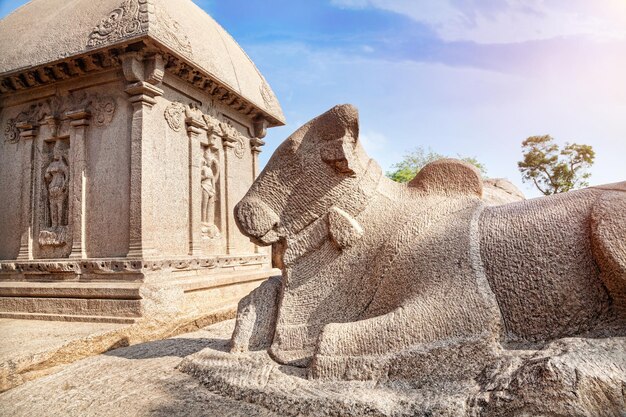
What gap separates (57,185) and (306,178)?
4.89 meters

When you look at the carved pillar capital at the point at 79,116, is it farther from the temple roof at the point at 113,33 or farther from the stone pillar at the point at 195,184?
the stone pillar at the point at 195,184

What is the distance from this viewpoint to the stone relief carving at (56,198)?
18.6 feet

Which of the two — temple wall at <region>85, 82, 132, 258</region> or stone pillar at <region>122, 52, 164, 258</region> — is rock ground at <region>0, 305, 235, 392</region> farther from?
temple wall at <region>85, 82, 132, 258</region>

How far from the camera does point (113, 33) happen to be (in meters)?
5.20

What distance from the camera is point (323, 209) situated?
91.1 inches

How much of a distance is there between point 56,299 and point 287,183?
438 cm

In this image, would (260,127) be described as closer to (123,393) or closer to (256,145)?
(256,145)

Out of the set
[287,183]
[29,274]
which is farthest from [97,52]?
[287,183]

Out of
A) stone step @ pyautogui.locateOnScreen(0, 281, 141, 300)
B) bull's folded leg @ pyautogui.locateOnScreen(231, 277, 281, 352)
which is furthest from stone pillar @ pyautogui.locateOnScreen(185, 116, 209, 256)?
bull's folded leg @ pyautogui.locateOnScreen(231, 277, 281, 352)

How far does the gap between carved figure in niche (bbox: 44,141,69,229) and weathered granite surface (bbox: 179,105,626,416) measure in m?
4.49

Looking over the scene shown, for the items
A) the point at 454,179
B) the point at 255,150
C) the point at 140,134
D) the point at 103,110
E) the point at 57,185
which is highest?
the point at 103,110

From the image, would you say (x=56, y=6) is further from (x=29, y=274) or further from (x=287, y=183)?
(x=287, y=183)

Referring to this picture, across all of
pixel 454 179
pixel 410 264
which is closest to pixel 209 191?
pixel 454 179

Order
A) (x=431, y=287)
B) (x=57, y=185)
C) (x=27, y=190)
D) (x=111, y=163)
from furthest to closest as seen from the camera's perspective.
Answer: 1. (x=27, y=190)
2. (x=57, y=185)
3. (x=111, y=163)
4. (x=431, y=287)
